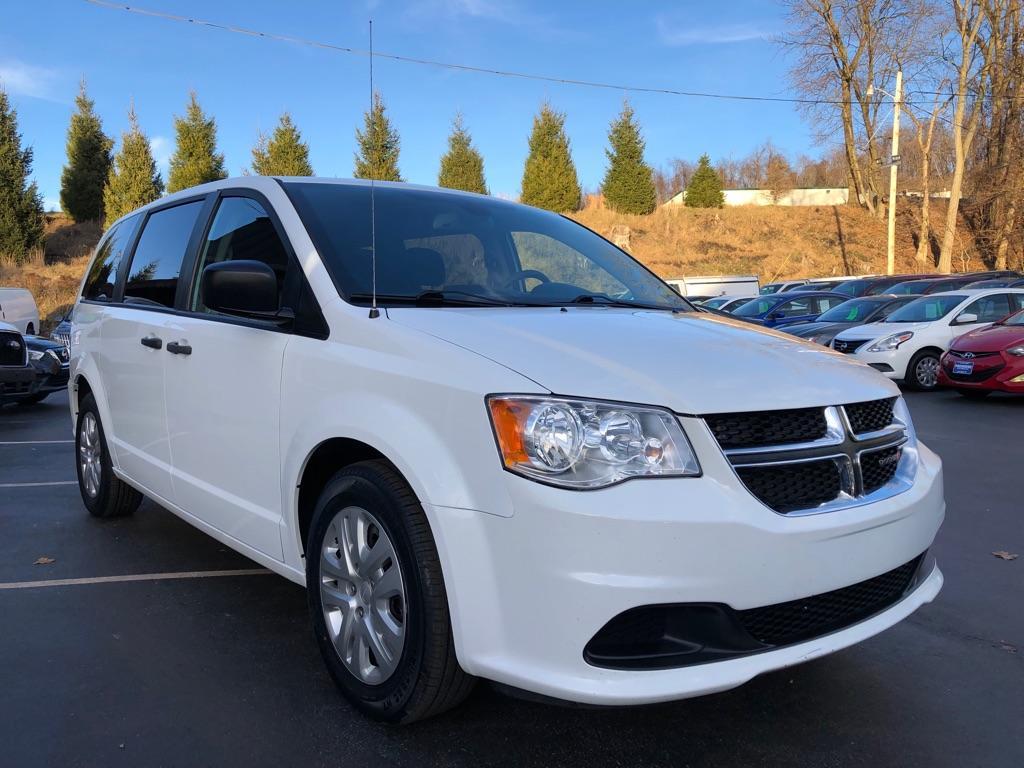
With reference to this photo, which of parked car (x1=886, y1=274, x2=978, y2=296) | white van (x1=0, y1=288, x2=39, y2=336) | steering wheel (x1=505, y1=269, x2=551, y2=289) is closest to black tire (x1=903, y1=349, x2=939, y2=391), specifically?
parked car (x1=886, y1=274, x2=978, y2=296)

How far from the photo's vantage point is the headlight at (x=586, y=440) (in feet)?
6.82

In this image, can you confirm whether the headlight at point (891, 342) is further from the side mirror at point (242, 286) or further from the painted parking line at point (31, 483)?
the side mirror at point (242, 286)

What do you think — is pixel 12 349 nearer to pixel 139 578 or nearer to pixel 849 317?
pixel 139 578

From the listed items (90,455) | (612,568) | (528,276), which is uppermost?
(528,276)

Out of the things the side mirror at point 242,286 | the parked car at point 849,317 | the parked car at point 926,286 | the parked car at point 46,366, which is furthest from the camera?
the parked car at point 926,286

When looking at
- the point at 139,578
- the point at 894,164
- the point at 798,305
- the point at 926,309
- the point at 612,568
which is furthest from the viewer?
the point at 894,164

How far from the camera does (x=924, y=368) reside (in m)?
11.9

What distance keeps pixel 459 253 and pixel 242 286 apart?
89 centimetres

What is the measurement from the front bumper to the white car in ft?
34.6

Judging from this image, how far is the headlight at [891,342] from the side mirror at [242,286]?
433 inches

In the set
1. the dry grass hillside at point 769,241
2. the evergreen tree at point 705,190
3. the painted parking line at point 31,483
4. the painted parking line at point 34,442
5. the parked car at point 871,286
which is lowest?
the painted parking line at point 34,442

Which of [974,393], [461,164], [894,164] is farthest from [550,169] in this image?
[974,393]

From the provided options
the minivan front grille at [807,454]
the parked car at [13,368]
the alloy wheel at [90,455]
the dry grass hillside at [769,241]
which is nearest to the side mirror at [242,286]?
the minivan front grille at [807,454]

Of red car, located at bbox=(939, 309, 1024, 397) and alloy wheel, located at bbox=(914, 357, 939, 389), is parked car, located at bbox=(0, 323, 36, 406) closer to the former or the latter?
red car, located at bbox=(939, 309, 1024, 397)
